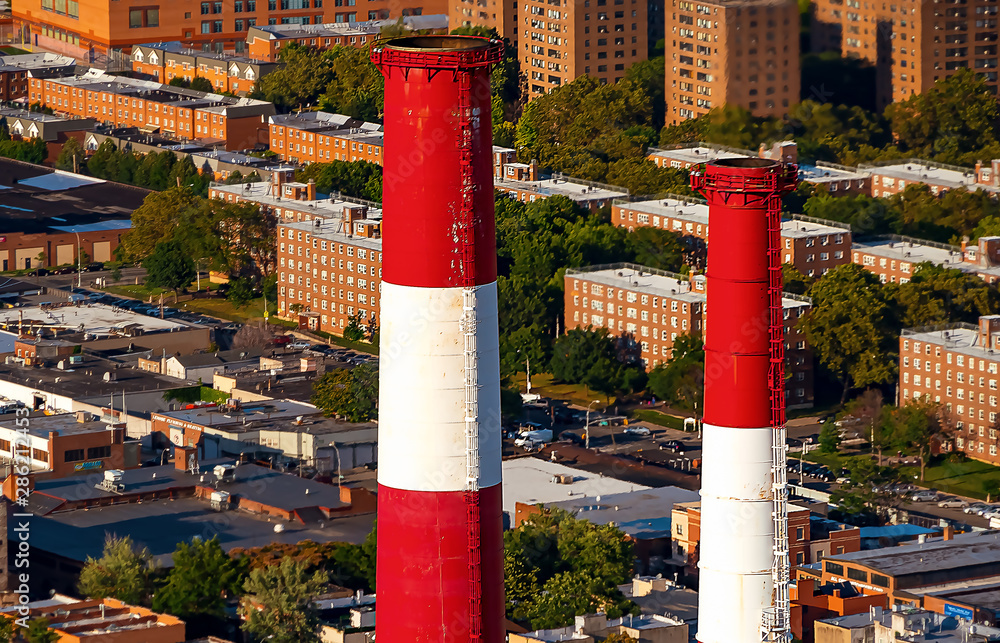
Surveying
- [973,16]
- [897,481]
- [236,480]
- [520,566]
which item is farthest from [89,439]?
[973,16]

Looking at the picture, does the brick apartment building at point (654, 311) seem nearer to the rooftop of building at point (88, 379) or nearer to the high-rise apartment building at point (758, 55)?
the rooftop of building at point (88, 379)

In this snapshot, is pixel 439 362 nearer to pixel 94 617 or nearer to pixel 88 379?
pixel 94 617

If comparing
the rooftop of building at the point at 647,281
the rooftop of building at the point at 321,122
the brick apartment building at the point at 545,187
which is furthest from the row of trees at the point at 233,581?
the rooftop of building at the point at 321,122

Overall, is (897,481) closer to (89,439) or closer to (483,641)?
(89,439)

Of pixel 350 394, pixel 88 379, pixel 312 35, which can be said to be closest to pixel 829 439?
pixel 350 394

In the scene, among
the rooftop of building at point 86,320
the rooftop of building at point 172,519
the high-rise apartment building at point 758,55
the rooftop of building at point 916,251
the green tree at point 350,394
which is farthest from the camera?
the rooftop of building at point 916,251
